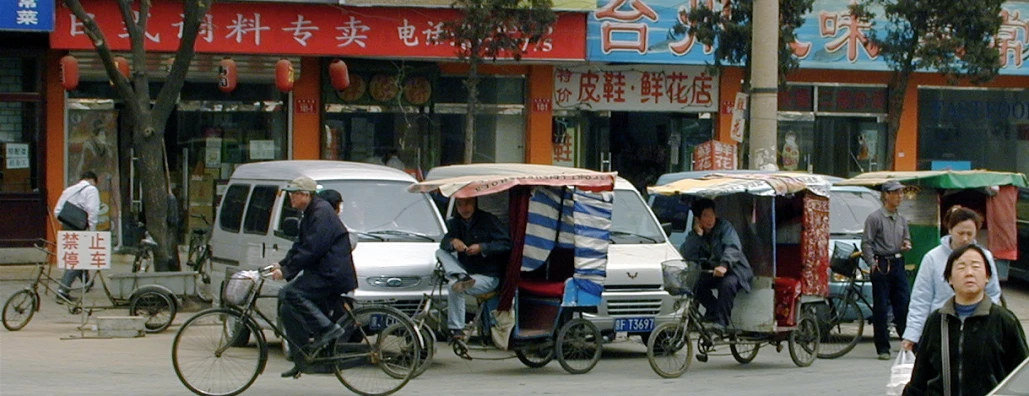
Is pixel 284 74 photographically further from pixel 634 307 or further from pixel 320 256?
pixel 320 256

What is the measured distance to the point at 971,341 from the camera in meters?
6.28

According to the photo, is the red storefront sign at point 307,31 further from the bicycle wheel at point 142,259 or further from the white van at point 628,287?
the white van at point 628,287

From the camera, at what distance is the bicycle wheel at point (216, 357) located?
9953 mm

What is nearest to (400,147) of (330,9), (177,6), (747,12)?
(330,9)

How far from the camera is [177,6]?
1917 cm

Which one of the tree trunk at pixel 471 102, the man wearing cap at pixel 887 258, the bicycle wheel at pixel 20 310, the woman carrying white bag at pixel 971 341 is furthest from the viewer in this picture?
the tree trunk at pixel 471 102

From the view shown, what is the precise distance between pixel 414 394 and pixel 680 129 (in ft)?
45.3

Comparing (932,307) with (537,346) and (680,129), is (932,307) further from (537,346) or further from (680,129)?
(680,129)

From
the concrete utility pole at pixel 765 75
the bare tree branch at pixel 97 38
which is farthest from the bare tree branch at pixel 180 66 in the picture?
the concrete utility pole at pixel 765 75

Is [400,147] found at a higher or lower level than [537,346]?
higher

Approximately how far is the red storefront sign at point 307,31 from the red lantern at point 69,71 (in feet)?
0.63

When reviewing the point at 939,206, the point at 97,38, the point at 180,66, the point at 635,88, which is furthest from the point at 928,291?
the point at 635,88

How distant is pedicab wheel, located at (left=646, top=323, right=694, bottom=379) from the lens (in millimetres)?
11703

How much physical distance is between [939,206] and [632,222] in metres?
3.59
